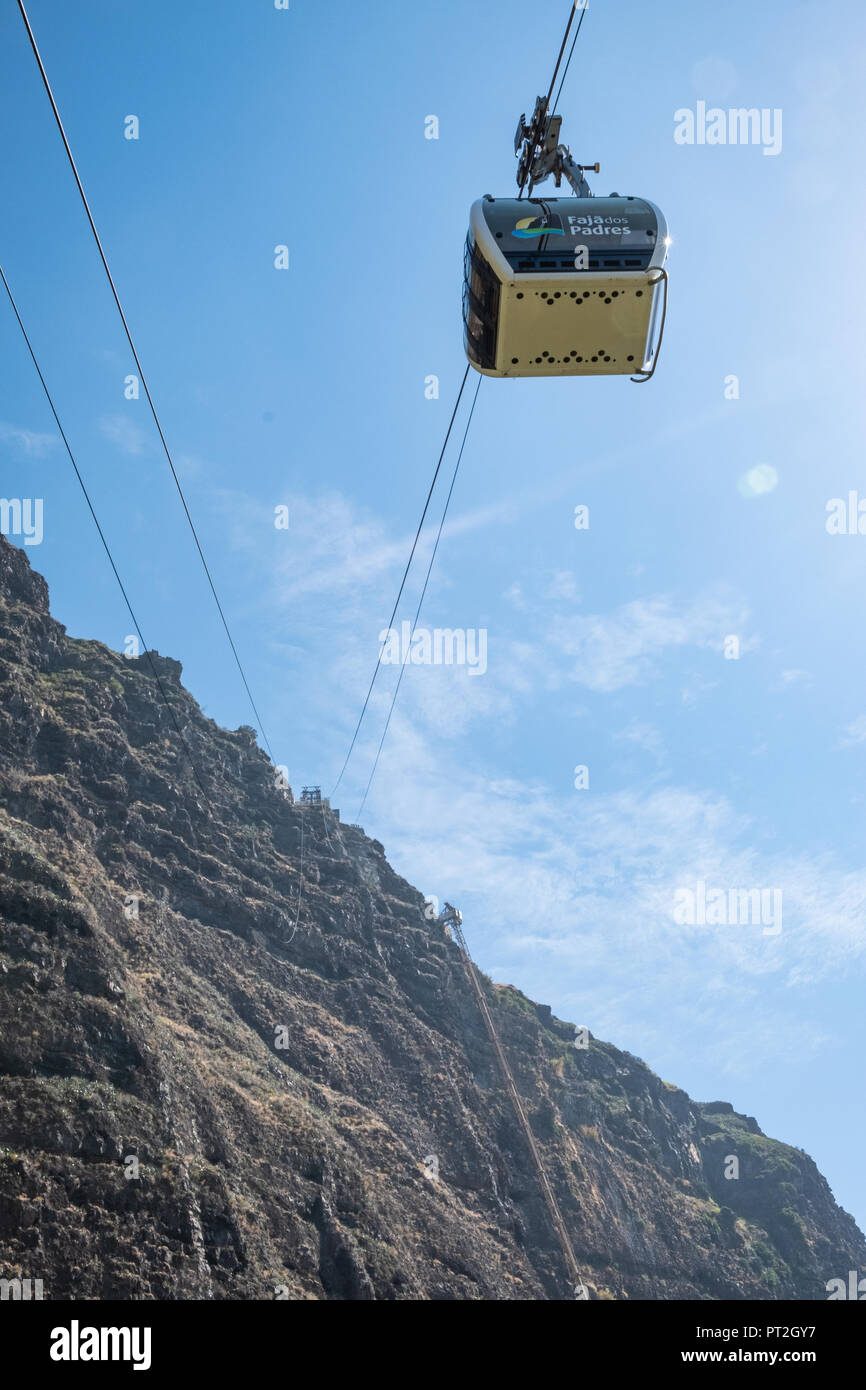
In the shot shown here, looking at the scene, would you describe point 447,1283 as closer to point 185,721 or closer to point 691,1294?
point 691,1294

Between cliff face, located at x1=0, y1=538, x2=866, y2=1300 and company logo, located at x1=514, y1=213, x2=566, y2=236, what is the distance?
94.2ft

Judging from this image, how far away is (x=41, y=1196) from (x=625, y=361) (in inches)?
1150

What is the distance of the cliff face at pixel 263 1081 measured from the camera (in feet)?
108

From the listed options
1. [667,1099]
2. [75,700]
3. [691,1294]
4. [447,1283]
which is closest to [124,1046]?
[447,1283]

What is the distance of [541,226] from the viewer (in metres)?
10.1

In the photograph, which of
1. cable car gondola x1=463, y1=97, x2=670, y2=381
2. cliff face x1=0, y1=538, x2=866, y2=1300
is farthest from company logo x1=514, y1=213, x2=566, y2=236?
cliff face x1=0, y1=538, x2=866, y2=1300

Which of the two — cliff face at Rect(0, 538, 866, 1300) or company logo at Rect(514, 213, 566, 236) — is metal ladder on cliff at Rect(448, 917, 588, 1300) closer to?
cliff face at Rect(0, 538, 866, 1300)

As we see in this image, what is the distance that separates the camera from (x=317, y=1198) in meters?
40.1

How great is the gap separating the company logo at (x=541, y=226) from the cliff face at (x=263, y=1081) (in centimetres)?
2871
